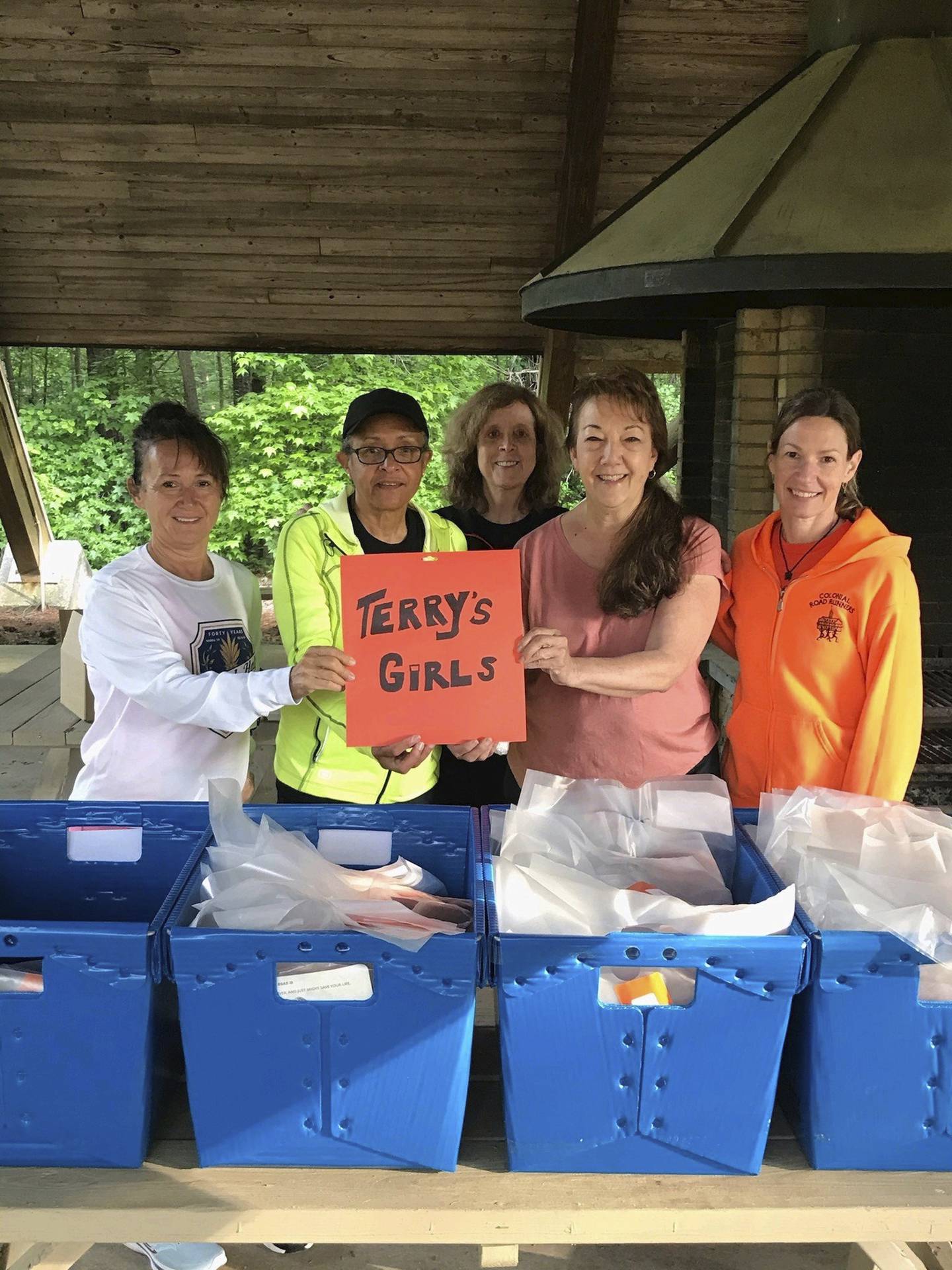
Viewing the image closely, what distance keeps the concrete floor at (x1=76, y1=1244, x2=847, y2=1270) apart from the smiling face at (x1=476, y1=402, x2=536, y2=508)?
1.78 metres

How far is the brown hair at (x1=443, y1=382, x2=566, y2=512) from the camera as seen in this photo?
284cm

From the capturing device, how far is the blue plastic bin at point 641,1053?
116 centimetres

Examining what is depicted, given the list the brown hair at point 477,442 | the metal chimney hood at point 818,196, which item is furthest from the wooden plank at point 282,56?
Answer: the brown hair at point 477,442

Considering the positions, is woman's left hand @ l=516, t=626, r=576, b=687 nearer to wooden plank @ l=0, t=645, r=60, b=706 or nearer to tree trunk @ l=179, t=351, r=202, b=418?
wooden plank @ l=0, t=645, r=60, b=706

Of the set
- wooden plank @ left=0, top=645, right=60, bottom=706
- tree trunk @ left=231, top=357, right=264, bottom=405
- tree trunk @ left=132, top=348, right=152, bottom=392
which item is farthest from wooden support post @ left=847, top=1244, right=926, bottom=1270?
tree trunk @ left=132, top=348, right=152, bottom=392

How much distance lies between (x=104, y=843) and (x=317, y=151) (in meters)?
4.78

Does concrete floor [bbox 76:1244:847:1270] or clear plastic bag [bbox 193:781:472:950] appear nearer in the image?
clear plastic bag [bbox 193:781:472:950]

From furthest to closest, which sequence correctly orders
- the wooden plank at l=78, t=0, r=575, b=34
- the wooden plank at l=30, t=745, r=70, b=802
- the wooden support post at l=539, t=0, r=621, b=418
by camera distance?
the wooden plank at l=78, t=0, r=575, b=34 → the wooden support post at l=539, t=0, r=621, b=418 → the wooden plank at l=30, t=745, r=70, b=802

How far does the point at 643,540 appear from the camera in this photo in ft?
6.21

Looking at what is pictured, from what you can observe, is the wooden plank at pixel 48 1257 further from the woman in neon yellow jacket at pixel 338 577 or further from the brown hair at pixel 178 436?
the brown hair at pixel 178 436

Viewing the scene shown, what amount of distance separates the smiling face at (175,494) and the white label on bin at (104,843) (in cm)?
62

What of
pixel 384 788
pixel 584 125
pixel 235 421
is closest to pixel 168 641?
pixel 384 788

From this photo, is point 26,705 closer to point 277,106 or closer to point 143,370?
point 277,106

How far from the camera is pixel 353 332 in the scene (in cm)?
641
